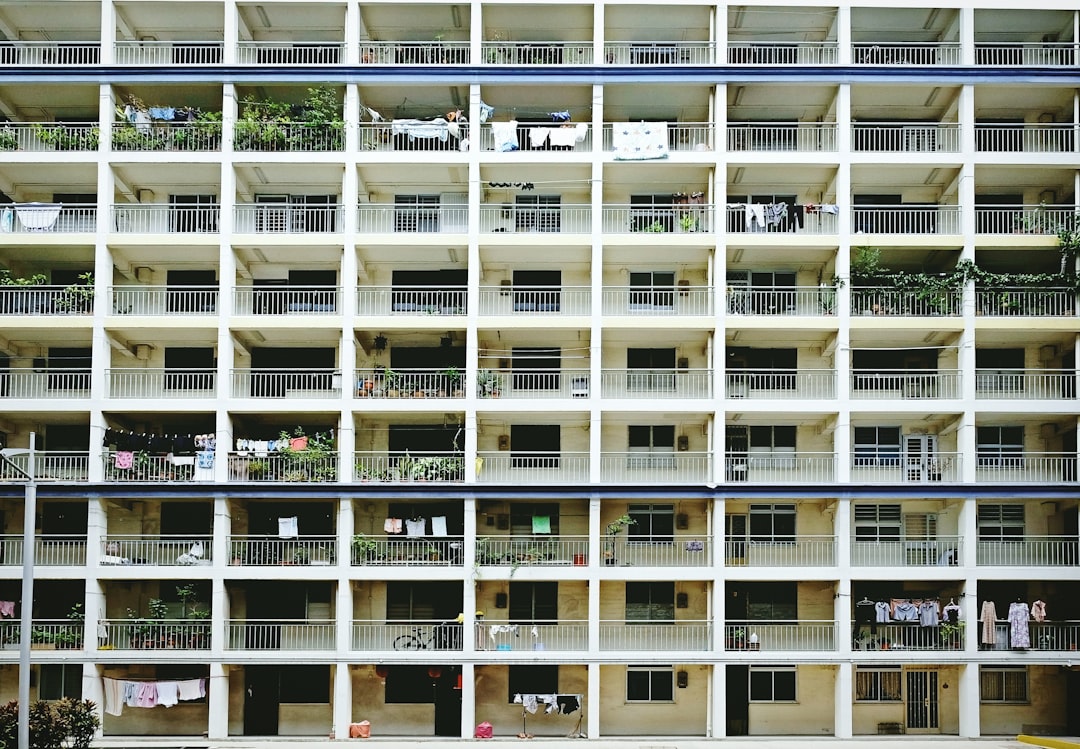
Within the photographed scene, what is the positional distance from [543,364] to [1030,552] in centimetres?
1539

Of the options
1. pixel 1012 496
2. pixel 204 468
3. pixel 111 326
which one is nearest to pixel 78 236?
pixel 111 326

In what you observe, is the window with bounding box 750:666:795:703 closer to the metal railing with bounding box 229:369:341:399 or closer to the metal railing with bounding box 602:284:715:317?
the metal railing with bounding box 602:284:715:317

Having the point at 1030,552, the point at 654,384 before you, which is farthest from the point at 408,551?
the point at 1030,552

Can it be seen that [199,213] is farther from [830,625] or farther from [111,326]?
[830,625]

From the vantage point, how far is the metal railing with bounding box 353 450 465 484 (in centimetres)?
3553

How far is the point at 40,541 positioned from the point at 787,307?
23.1 metres

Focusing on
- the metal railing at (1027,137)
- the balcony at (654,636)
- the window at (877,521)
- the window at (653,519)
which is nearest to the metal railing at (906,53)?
the metal railing at (1027,137)

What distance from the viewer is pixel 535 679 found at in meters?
36.2

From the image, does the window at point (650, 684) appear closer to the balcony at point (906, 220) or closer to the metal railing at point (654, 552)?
the metal railing at point (654, 552)

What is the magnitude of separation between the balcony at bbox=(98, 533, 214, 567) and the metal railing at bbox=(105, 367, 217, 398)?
4.17 metres

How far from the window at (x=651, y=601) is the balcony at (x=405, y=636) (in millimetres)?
5172

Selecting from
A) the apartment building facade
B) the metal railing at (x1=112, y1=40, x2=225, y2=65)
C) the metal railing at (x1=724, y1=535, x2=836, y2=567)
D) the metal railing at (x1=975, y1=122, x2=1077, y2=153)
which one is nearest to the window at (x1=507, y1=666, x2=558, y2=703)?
the apartment building facade

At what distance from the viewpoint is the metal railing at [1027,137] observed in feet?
121

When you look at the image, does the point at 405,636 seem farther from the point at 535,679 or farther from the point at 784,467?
the point at 784,467
